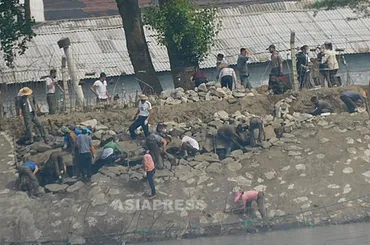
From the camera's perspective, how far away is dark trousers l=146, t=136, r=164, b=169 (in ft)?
89.3

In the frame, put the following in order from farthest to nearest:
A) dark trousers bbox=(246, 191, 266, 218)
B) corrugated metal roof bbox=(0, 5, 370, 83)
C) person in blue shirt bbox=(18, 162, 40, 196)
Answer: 1. corrugated metal roof bbox=(0, 5, 370, 83)
2. person in blue shirt bbox=(18, 162, 40, 196)
3. dark trousers bbox=(246, 191, 266, 218)

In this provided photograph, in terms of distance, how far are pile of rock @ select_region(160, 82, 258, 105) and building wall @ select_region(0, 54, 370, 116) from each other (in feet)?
6.96

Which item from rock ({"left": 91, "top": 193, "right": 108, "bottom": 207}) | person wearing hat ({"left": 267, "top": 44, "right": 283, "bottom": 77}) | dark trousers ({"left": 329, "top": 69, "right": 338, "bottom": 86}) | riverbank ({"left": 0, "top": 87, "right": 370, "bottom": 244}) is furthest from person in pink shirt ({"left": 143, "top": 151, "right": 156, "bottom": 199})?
dark trousers ({"left": 329, "top": 69, "right": 338, "bottom": 86})

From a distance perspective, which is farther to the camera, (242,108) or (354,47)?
(354,47)

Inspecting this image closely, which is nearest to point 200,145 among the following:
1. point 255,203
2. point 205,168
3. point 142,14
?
point 205,168

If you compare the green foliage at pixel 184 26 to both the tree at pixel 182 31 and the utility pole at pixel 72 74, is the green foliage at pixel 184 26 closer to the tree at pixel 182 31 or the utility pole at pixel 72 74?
the tree at pixel 182 31

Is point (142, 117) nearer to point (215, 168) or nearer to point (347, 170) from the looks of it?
point (215, 168)

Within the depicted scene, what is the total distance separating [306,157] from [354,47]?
510 inches

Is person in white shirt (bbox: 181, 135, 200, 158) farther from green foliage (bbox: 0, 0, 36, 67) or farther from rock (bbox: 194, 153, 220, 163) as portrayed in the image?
green foliage (bbox: 0, 0, 36, 67)

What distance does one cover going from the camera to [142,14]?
1411 inches

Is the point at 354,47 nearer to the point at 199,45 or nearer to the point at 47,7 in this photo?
the point at 199,45

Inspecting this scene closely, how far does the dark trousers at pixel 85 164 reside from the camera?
88.4ft

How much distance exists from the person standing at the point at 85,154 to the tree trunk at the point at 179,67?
22.4 ft

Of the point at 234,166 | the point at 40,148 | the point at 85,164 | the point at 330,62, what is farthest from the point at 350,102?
the point at 40,148
